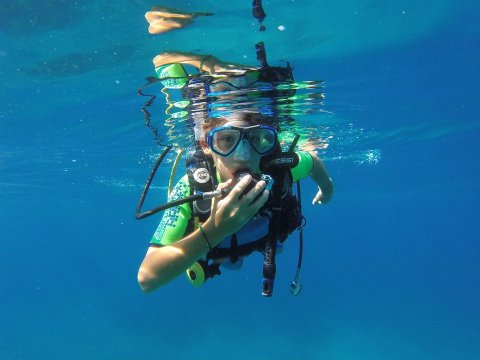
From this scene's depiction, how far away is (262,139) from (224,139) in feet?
1.78

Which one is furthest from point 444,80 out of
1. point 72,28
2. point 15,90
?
point 15,90

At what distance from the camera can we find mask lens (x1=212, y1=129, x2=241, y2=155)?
208 inches

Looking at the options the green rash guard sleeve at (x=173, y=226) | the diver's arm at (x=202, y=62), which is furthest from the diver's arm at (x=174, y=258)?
the diver's arm at (x=202, y=62)

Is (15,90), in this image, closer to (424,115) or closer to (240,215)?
(240,215)

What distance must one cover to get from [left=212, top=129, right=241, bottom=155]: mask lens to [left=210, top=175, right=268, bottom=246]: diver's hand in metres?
1.37

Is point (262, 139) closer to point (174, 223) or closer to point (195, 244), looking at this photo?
point (174, 223)

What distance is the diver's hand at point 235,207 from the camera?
3.67m

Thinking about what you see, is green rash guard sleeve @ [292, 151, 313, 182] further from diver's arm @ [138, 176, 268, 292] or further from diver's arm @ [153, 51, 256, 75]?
diver's arm @ [138, 176, 268, 292]

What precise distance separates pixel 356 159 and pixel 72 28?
22.2 meters

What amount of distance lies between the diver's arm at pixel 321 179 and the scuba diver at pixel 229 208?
3 centimetres

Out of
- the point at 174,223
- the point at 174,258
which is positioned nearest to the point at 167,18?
the point at 174,223

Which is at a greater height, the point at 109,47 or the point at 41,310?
the point at 109,47

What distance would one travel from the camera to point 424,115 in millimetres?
17766

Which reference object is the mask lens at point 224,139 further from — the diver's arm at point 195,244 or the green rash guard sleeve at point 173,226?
the diver's arm at point 195,244
